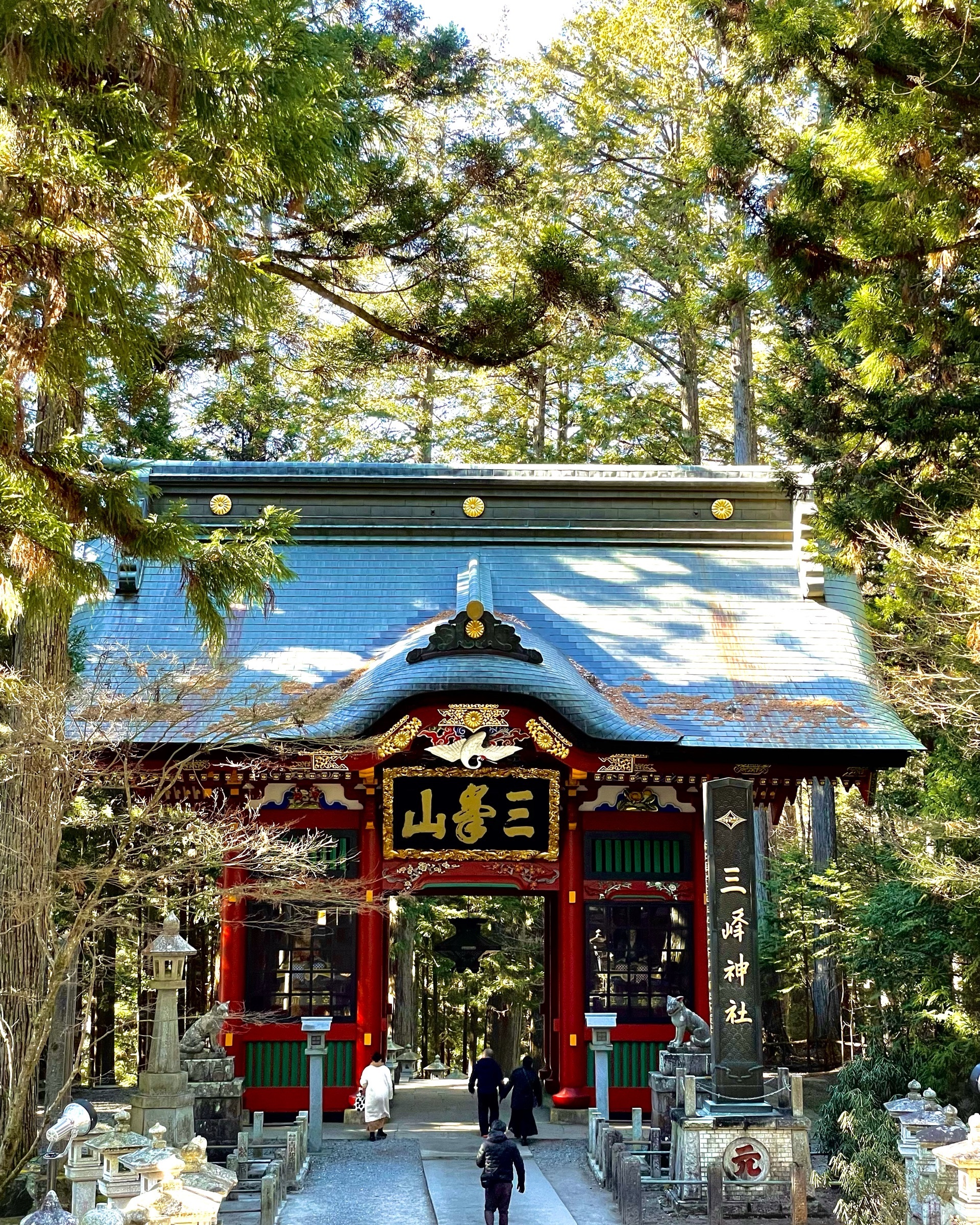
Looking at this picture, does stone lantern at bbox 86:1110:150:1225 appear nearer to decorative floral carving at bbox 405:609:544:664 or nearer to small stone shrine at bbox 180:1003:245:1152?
small stone shrine at bbox 180:1003:245:1152

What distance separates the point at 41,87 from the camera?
739cm

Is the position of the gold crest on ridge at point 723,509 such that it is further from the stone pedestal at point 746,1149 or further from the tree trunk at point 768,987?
the stone pedestal at point 746,1149

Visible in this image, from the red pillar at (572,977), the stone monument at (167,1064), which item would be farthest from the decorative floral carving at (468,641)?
the stone monument at (167,1064)

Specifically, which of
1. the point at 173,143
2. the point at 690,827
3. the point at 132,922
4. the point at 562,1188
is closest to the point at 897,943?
the point at 690,827

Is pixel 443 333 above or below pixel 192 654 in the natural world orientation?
above

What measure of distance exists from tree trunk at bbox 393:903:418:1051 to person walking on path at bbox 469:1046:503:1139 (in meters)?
9.89

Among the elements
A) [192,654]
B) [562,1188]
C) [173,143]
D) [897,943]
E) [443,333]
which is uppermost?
[443,333]

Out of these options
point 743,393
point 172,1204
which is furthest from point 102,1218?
point 743,393

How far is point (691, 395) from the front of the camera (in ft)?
83.6

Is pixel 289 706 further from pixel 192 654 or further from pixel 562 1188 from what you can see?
pixel 562 1188

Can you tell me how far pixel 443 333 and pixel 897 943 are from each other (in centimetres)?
804

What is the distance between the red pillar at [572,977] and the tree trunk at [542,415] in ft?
45.2

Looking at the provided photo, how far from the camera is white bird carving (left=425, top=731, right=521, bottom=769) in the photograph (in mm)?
13000

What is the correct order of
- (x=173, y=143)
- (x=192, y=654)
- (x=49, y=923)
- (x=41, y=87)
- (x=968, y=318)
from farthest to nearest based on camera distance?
(x=192, y=654) < (x=968, y=318) < (x=49, y=923) < (x=173, y=143) < (x=41, y=87)
